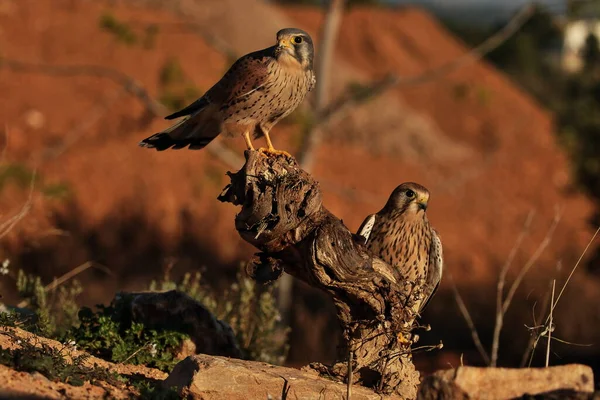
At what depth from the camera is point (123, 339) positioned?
5832mm

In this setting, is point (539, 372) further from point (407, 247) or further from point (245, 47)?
point (245, 47)

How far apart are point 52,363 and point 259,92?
214 centimetres

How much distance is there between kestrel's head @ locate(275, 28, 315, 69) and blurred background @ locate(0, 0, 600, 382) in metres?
3.78

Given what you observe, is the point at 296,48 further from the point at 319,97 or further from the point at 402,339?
the point at 319,97

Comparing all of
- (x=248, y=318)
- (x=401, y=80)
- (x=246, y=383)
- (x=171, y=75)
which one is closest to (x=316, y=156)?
(x=171, y=75)

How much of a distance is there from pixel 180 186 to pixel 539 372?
41.9ft

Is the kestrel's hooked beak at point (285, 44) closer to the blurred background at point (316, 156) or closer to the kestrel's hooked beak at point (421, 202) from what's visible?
the kestrel's hooked beak at point (421, 202)

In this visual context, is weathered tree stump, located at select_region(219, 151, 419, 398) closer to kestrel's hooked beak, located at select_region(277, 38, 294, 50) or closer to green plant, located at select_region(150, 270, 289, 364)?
kestrel's hooked beak, located at select_region(277, 38, 294, 50)

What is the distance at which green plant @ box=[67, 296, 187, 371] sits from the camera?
18.6ft

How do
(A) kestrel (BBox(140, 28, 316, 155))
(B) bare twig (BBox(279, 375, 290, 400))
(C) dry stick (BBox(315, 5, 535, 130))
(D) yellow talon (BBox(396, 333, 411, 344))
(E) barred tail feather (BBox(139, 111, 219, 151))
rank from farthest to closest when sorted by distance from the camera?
(C) dry stick (BBox(315, 5, 535, 130)), (E) barred tail feather (BBox(139, 111, 219, 151)), (A) kestrel (BBox(140, 28, 316, 155)), (D) yellow talon (BBox(396, 333, 411, 344)), (B) bare twig (BBox(279, 375, 290, 400))

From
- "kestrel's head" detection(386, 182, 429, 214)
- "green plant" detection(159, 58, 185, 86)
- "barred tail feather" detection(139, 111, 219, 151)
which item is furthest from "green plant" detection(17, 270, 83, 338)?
"green plant" detection(159, 58, 185, 86)

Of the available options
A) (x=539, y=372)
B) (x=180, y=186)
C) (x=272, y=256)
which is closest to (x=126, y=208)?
(x=180, y=186)

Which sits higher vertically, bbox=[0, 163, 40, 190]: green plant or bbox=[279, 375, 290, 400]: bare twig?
bbox=[0, 163, 40, 190]: green plant

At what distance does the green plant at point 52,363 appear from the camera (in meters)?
4.52
